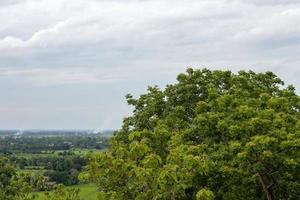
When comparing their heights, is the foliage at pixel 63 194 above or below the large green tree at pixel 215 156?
below

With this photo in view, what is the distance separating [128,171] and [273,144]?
286 inches

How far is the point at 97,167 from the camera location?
21.3 m

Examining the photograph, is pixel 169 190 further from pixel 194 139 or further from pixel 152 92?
pixel 152 92

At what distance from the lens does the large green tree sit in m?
19.7

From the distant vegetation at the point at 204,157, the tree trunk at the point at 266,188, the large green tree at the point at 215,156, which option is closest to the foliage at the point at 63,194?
the distant vegetation at the point at 204,157

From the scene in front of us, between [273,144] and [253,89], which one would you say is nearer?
[273,144]

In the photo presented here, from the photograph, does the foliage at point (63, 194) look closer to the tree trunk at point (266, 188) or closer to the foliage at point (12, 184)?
the foliage at point (12, 184)

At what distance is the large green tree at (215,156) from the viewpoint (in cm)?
1966

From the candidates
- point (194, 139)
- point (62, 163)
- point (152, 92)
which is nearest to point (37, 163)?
point (62, 163)

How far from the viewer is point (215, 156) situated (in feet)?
82.3

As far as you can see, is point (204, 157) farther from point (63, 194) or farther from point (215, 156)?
point (63, 194)

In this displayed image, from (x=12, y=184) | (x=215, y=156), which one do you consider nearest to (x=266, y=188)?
(x=215, y=156)

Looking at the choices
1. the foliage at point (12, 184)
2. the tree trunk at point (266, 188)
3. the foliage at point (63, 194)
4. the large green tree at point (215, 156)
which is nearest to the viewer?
the large green tree at point (215, 156)

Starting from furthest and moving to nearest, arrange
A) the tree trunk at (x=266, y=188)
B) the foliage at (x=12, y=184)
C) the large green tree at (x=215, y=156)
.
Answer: the foliage at (x=12, y=184) < the tree trunk at (x=266, y=188) < the large green tree at (x=215, y=156)
